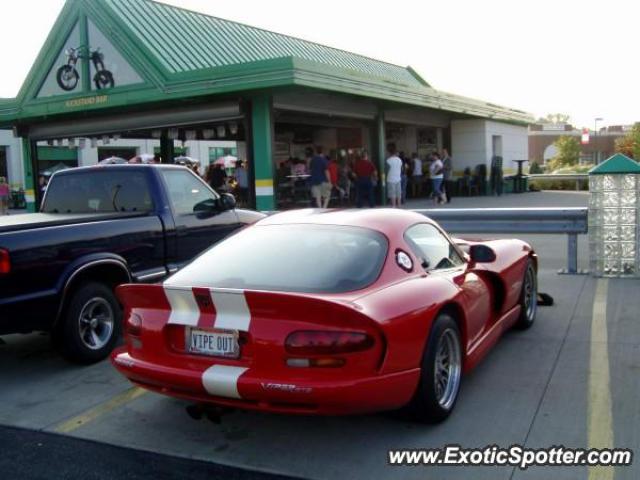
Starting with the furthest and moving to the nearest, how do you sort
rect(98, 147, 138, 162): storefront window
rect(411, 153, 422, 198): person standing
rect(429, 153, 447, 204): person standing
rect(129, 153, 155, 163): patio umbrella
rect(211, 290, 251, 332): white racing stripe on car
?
rect(98, 147, 138, 162): storefront window → rect(411, 153, 422, 198): person standing → rect(429, 153, 447, 204): person standing → rect(129, 153, 155, 163): patio umbrella → rect(211, 290, 251, 332): white racing stripe on car

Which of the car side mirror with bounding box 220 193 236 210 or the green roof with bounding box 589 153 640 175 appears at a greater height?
the green roof with bounding box 589 153 640 175

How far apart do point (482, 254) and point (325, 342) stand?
1.98 meters

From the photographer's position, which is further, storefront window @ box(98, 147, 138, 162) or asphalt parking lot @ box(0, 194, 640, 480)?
storefront window @ box(98, 147, 138, 162)

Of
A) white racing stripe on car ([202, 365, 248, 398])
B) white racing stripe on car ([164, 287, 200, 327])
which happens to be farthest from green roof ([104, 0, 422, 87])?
white racing stripe on car ([202, 365, 248, 398])

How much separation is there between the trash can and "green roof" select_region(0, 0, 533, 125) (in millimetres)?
8806

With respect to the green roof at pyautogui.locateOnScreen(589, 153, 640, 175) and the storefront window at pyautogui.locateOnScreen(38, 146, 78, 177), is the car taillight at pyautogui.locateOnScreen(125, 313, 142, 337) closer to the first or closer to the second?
the green roof at pyautogui.locateOnScreen(589, 153, 640, 175)

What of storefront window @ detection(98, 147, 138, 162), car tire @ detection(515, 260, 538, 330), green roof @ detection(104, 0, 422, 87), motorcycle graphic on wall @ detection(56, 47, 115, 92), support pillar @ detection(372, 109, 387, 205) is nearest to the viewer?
car tire @ detection(515, 260, 538, 330)

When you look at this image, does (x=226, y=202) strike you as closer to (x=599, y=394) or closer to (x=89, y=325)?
(x=89, y=325)

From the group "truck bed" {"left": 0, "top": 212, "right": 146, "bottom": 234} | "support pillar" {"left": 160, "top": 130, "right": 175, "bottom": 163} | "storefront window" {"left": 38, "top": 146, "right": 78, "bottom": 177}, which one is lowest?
"truck bed" {"left": 0, "top": 212, "right": 146, "bottom": 234}

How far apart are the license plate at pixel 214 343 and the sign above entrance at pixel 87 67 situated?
16.2 m

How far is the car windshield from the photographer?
3.97 m

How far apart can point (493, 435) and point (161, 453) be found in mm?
1961

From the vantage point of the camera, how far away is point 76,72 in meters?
20.7

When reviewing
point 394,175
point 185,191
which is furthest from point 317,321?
point 394,175
